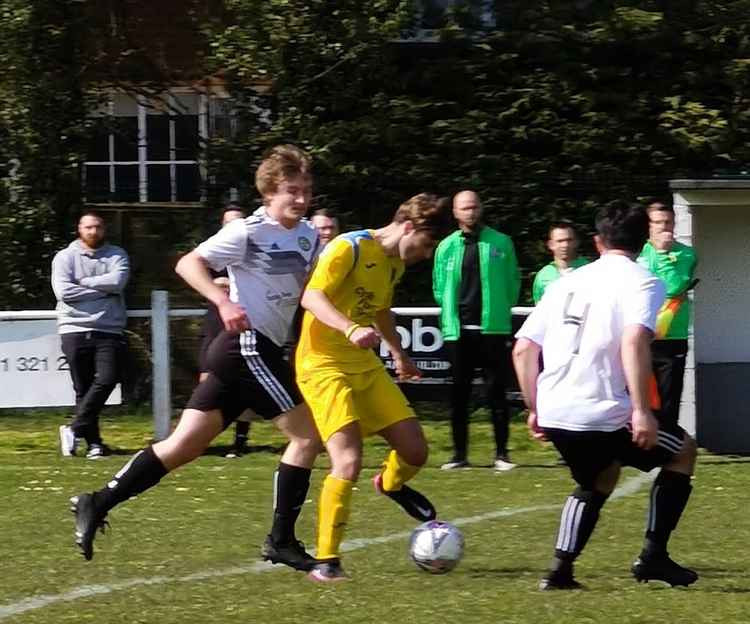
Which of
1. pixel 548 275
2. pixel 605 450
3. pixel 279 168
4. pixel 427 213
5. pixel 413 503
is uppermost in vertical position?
pixel 279 168

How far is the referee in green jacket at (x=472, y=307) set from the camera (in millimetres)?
12180

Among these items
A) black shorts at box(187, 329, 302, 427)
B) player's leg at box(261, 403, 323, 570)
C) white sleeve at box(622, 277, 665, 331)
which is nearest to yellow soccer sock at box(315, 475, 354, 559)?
player's leg at box(261, 403, 323, 570)

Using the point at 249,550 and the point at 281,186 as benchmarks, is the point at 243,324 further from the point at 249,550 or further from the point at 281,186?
the point at 249,550

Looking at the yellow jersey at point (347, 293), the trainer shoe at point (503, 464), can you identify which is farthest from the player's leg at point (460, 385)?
the yellow jersey at point (347, 293)

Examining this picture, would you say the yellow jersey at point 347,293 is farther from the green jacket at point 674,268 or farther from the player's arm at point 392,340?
the green jacket at point 674,268

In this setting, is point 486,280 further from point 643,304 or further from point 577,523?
point 643,304

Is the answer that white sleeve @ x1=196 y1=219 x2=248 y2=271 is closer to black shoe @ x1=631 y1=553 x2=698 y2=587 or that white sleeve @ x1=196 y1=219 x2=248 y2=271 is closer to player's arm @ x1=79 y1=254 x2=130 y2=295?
black shoe @ x1=631 y1=553 x2=698 y2=587

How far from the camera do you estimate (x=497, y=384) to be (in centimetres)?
1224

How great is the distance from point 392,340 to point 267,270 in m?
0.85

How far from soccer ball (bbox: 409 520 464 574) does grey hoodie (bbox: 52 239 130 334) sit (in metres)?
6.25

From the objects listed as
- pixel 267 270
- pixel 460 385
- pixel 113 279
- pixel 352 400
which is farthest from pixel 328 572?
pixel 113 279

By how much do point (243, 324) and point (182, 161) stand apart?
439 inches

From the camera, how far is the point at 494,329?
40.0ft

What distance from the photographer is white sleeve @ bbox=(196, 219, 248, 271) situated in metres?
7.30
